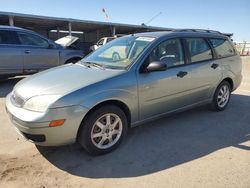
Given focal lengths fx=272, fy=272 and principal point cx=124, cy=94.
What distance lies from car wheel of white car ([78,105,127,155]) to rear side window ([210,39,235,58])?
107 inches

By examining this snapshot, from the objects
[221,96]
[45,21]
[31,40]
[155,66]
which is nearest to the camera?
[155,66]

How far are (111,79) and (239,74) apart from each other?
354 centimetres

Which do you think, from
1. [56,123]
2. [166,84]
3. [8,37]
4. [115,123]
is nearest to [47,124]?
[56,123]

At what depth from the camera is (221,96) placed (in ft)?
18.3

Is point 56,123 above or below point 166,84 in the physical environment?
below

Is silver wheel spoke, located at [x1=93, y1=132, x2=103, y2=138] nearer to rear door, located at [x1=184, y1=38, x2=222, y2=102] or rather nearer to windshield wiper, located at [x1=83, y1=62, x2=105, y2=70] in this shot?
windshield wiper, located at [x1=83, y1=62, x2=105, y2=70]

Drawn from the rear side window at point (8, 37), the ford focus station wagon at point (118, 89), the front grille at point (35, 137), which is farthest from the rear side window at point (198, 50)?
the rear side window at point (8, 37)

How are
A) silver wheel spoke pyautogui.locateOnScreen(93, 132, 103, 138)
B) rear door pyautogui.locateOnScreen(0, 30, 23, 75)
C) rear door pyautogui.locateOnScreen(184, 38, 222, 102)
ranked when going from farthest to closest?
rear door pyautogui.locateOnScreen(0, 30, 23, 75) → rear door pyautogui.locateOnScreen(184, 38, 222, 102) → silver wheel spoke pyautogui.locateOnScreen(93, 132, 103, 138)

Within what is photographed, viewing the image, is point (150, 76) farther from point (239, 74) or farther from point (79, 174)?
point (239, 74)

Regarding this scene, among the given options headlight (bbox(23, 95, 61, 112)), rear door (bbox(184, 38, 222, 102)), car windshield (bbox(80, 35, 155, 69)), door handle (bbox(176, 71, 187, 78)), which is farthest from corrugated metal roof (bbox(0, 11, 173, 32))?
headlight (bbox(23, 95, 61, 112))

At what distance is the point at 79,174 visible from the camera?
3207 mm

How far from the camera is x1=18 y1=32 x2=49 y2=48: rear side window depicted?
8430 mm

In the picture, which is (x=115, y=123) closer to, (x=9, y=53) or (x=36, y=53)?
(x=9, y=53)

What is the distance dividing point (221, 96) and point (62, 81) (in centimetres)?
343
